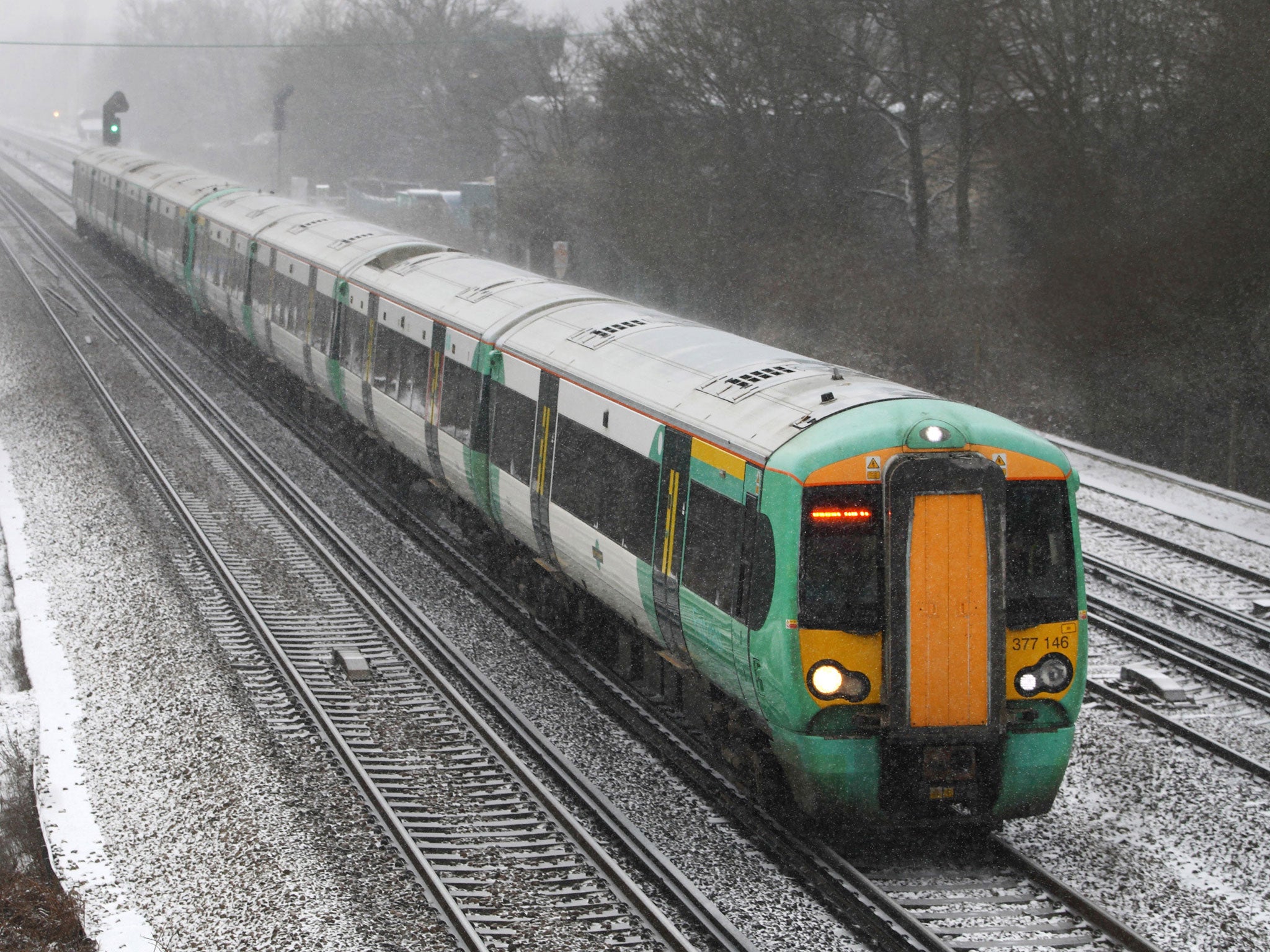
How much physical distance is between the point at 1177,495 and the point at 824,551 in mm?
13050

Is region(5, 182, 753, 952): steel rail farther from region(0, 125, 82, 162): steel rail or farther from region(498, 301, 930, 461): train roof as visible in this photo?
region(0, 125, 82, 162): steel rail

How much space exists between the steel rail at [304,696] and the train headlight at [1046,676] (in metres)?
3.52

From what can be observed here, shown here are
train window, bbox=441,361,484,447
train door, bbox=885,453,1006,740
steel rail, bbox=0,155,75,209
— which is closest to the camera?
train door, bbox=885,453,1006,740

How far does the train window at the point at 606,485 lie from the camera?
9648mm

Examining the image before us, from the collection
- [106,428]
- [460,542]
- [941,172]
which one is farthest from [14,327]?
[941,172]

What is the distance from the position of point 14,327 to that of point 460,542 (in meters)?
16.9

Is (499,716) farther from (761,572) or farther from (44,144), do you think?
(44,144)

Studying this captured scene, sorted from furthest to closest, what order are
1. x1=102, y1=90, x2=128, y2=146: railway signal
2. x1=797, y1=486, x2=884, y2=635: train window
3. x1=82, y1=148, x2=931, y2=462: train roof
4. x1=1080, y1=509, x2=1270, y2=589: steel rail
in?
x1=102, y1=90, x2=128, y2=146: railway signal, x1=1080, y1=509, x2=1270, y2=589: steel rail, x1=82, y1=148, x2=931, y2=462: train roof, x1=797, y1=486, x2=884, y2=635: train window

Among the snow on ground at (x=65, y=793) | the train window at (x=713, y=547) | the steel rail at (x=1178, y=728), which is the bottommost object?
the snow on ground at (x=65, y=793)

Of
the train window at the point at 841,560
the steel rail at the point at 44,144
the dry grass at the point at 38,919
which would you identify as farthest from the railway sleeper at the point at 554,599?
the steel rail at the point at 44,144

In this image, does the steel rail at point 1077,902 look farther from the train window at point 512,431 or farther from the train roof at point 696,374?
the train window at point 512,431

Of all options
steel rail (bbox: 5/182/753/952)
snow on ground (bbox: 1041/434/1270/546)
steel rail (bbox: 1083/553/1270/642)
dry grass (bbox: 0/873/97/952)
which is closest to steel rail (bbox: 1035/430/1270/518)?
snow on ground (bbox: 1041/434/1270/546)

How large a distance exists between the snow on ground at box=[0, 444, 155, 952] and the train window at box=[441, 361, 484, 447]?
427 centimetres

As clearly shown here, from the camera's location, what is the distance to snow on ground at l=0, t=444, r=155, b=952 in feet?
25.3
